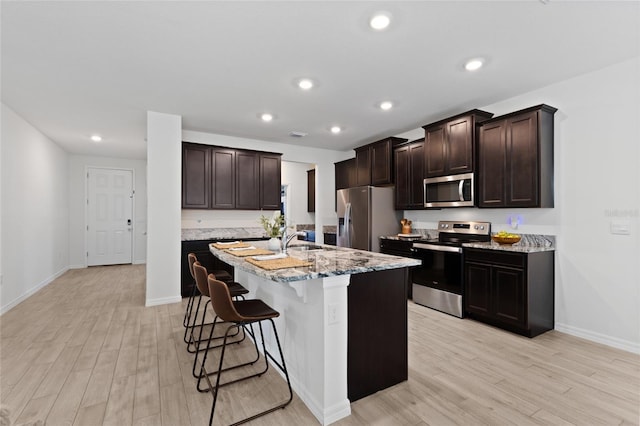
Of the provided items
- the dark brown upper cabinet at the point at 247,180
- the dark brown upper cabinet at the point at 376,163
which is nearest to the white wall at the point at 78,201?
the dark brown upper cabinet at the point at 247,180

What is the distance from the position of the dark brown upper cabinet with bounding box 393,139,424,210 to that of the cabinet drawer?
47.6 inches

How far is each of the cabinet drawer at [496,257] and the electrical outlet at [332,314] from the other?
226cm

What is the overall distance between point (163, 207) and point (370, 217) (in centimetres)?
306

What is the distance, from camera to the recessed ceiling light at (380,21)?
85.3 inches

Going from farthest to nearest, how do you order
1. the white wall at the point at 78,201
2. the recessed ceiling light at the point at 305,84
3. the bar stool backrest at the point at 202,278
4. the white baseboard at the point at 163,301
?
the white wall at the point at 78,201, the white baseboard at the point at 163,301, the recessed ceiling light at the point at 305,84, the bar stool backrest at the point at 202,278

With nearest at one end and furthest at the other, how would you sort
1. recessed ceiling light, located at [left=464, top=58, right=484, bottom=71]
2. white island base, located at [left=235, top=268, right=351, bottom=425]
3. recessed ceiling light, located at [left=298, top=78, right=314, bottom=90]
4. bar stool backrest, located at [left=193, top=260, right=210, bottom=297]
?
white island base, located at [left=235, top=268, right=351, bottom=425] → bar stool backrest, located at [left=193, top=260, right=210, bottom=297] → recessed ceiling light, located at [left=464, top=58, right=484, bottom=71] → recessed ceiling light, located at [left=298, top=78, right=314, bottom=90]

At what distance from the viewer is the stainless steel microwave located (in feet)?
12.6

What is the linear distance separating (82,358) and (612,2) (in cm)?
487

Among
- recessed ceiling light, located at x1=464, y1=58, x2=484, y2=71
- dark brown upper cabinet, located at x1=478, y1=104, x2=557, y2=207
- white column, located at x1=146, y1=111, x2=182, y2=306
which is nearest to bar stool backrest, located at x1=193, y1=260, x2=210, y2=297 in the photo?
white column, located at x1=146, y1=111, x2=182, y2=306

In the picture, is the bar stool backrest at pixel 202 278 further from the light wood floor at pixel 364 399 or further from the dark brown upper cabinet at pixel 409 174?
the dark brown upper cabinet at pixel 409 174

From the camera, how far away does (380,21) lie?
87.7 inches

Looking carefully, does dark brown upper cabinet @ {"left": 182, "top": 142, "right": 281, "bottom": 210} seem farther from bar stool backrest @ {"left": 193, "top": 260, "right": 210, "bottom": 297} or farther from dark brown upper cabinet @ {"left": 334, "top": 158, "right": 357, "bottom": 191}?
bar stool backrest @ {"left": 193, "top": 260, "right": 210, "bottom": 297}

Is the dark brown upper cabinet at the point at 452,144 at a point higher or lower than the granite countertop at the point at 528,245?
higher

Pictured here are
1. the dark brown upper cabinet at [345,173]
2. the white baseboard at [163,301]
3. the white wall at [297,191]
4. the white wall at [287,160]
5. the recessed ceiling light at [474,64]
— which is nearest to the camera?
the recessed ceiling light at [474,64]
